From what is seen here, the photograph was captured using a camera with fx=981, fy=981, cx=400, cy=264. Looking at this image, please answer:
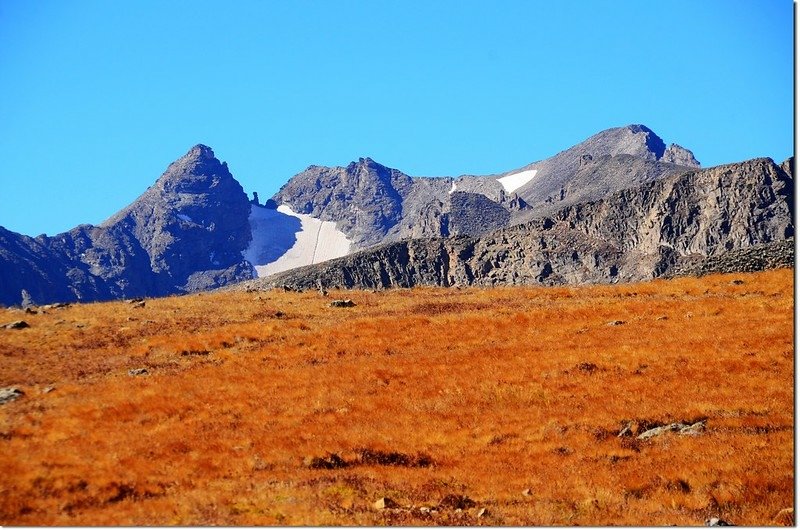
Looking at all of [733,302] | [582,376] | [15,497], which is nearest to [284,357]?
[582,376]

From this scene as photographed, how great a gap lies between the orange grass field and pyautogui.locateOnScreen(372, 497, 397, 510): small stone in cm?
22

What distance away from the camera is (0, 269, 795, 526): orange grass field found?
88.2 feet

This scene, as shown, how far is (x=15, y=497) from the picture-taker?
27.0 m

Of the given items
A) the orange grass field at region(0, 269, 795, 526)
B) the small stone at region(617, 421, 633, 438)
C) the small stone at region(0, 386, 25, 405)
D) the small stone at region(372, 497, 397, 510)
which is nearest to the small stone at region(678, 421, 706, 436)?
the orange grass field at region(0, 269, 795, 526)

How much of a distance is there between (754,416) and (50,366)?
3050 cm

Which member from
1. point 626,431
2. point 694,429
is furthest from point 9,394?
point 694,429

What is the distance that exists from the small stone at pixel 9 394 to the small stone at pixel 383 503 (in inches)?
720

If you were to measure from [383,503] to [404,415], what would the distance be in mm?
11487

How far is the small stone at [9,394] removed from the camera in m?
38.2

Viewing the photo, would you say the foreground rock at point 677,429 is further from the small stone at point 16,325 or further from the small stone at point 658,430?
the small stone at point 16,325

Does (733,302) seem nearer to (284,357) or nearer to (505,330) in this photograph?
(505,330)

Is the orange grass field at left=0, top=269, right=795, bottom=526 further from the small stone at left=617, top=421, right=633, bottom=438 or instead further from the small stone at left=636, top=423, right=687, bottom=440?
the small stone at left=636, top=423, right=687, bottom=440

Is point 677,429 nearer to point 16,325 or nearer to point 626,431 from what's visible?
point 626,431

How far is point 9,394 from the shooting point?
3888 centimetres
